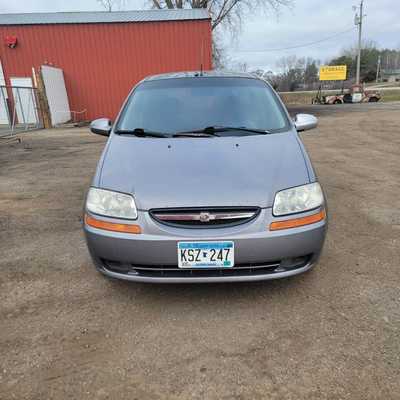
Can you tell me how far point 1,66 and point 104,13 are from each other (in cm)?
545

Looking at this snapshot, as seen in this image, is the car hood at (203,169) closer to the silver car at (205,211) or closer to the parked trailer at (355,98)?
the silver car at (205,211)

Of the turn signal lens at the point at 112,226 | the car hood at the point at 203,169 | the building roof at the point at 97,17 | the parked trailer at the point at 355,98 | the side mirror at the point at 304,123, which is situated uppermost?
the building roof at the point at 97,17

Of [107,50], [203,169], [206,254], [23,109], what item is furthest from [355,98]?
[206,254]

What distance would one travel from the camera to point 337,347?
1960mm

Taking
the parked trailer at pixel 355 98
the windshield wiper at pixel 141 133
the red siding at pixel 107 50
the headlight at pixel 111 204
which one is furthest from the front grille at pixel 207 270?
the parked trailer at pixel 355 98

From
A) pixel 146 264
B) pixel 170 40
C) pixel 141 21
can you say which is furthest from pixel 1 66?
pixel 146 264

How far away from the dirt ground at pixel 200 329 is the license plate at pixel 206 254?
40cm

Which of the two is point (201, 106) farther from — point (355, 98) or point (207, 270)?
point (355, 98)

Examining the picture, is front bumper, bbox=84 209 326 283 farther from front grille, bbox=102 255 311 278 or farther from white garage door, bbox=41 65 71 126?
white garage door, bbox=41 65 71 126

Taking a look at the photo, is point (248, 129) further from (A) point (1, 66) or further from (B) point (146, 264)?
(A) point (1, 66)

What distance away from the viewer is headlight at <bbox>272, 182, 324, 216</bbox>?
2.17m

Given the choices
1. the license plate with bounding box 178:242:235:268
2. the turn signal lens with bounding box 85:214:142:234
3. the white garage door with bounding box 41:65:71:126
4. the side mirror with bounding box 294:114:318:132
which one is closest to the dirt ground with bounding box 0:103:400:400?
the license plate with bounding box 178:242:235:268

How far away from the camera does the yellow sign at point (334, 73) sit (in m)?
39.2

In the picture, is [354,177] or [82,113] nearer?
[354,177]
